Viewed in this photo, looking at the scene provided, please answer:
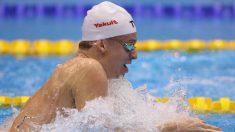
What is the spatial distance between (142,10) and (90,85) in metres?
7.22

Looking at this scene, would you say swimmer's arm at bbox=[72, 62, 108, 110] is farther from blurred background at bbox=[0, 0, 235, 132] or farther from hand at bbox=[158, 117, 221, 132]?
blurred background at bbox=[0, 0, 235, 132]

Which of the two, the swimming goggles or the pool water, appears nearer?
the swimming goggles

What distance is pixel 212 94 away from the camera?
17.5ft

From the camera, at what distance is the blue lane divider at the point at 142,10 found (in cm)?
Answer: 966

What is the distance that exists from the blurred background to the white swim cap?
69 cm

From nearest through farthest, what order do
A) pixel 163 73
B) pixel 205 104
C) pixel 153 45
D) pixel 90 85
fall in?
1. pixel 90 85
2. pixel 205 104
3. pixel 163 73
4. pixel 153 45

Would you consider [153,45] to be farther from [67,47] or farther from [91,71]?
[91,71]

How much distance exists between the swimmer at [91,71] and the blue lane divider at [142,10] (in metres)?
6.87

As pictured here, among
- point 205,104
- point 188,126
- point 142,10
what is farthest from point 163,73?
point 142,10

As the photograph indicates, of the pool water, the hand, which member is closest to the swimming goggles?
the hand

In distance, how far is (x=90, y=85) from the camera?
264cm

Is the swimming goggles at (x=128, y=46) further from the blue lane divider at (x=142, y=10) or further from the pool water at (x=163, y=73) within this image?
the blue lane divider at (x=142, y=10)

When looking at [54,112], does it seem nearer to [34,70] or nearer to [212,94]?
[212,94]

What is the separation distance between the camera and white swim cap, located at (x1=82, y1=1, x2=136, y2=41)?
281 centimetres
